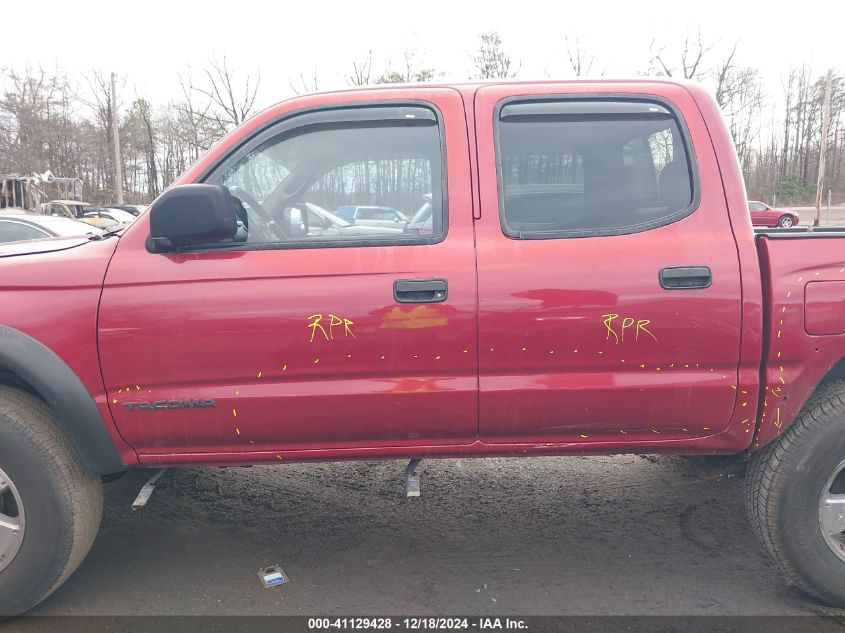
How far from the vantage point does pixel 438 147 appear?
2.53m

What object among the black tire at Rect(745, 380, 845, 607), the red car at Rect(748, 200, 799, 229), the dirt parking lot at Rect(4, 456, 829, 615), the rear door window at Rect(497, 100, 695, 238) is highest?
the rear door window at Rect(497, 100, 695, 238)

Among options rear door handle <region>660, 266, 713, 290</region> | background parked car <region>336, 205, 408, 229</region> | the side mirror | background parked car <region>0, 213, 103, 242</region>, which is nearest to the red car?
background parked car <region>0, 213, 103, 242</region>

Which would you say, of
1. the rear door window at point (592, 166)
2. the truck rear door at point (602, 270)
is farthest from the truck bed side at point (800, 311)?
the rear door window at point (592, 166)

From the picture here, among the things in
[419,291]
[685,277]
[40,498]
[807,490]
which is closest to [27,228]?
[40,498]

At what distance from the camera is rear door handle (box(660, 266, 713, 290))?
237cm

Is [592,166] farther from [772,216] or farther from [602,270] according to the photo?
[772,216]

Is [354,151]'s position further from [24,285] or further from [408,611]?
[408,611]

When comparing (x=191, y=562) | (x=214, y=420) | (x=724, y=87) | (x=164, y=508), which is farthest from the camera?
(x=724, y=87)

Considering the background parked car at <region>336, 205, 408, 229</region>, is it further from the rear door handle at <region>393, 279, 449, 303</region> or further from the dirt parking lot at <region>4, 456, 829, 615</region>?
the dirt parking lot at <region>4, 456, 829, 615</region>

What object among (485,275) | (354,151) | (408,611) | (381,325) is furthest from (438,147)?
(408,611)

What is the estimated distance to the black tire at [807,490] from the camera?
247 centimetres

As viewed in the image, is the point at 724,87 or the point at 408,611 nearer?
the point at 408,611

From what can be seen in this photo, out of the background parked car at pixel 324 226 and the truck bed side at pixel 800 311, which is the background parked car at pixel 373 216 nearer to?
the background parked car at pixel 324 226

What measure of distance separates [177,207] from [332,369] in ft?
2.64
